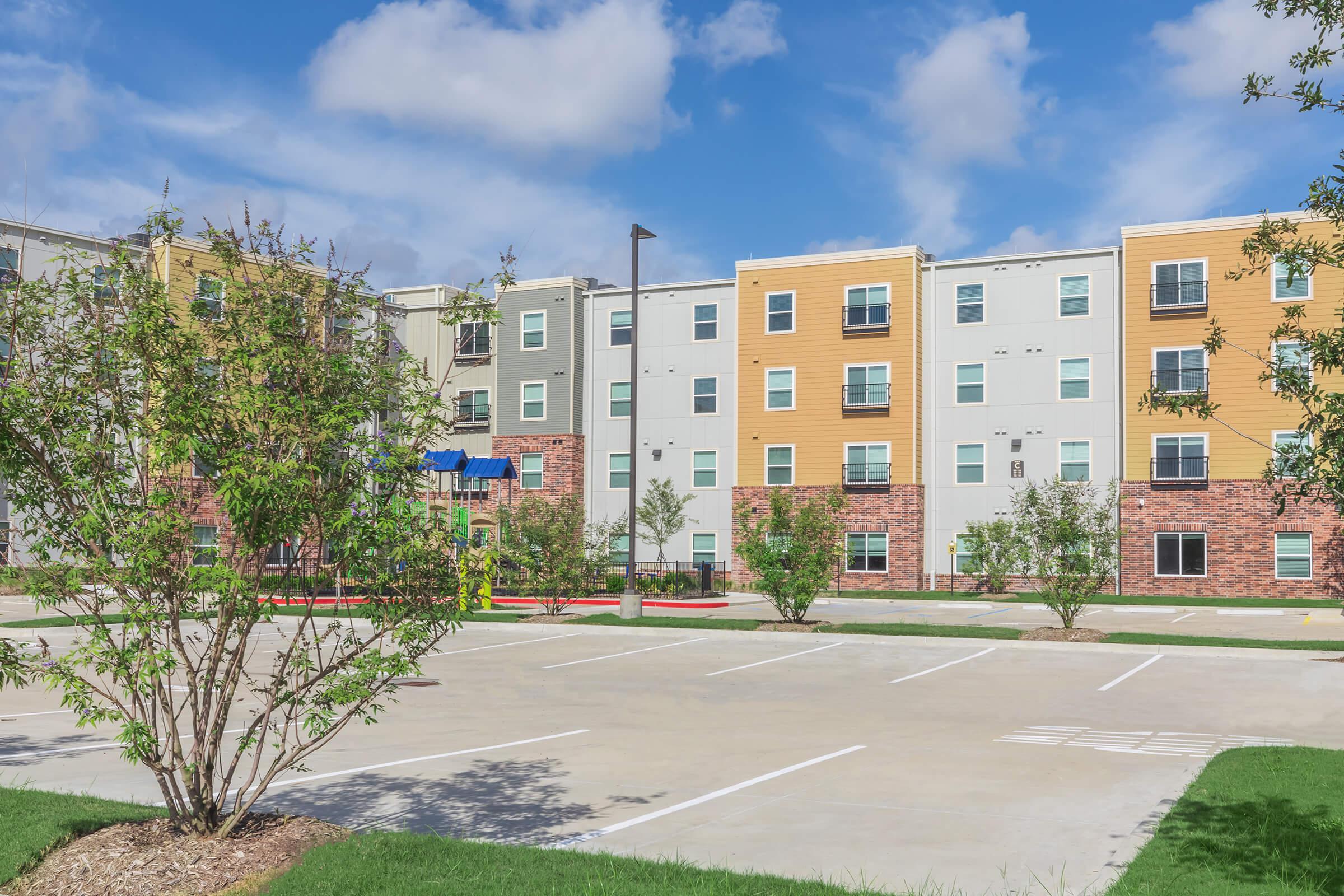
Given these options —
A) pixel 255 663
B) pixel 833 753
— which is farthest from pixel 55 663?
pixel 255 663

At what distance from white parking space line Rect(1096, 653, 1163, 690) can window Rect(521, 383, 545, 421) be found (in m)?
32.8

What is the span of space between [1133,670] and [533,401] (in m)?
34.7

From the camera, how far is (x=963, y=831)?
864 centimetres

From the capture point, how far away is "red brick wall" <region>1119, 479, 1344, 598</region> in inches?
1550

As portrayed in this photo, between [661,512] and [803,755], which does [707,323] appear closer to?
[661,512]

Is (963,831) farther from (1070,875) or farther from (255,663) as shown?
(255,663)

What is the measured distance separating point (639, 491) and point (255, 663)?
29.0 meters

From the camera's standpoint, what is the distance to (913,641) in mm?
24375

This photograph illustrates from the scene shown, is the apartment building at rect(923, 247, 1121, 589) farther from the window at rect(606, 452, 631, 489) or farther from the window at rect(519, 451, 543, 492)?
the window at rect(519, 451, 543, 492)

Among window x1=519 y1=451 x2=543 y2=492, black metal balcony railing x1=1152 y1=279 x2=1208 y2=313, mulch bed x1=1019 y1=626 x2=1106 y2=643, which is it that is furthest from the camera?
window x1=519 y1=451 x2=543 y2=492

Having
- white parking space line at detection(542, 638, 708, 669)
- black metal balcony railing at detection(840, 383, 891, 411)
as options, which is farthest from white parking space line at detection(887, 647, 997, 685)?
black metal balcony railing at detection(840, 383, 891, 411)

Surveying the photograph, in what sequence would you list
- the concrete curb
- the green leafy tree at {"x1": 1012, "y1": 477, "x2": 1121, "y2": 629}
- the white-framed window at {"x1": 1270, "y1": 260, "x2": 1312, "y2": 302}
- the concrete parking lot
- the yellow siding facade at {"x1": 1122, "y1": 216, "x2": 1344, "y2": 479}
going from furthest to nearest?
1. the yellow siding facade at {"x1": 1122, "y1": 216, "x2": 1344, "y2": 479}
2. the white-framed window at {"x1": 1270, "y1": 260, "x2": 1312, "y2": 302}
3. the green leafy tree at {"x1": 1012, "y1": 477, "x2": 1121, "y2": 629}
4. the concrete curb
5. the concrete parking lot

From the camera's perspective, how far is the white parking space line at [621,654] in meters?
20.8

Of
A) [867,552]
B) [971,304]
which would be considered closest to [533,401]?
[867,552]
